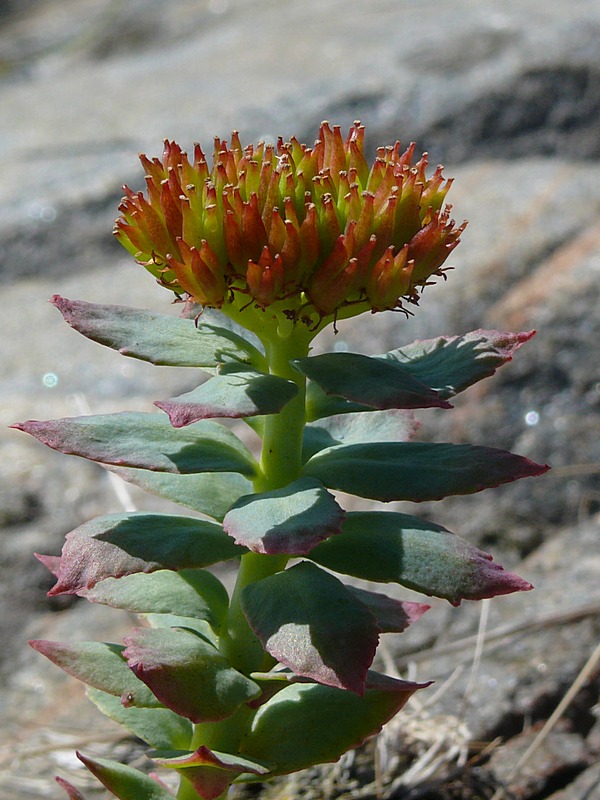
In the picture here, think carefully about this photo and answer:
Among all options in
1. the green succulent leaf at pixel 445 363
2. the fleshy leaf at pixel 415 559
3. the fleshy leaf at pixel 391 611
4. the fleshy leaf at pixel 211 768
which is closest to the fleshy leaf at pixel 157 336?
the green succulent leaf at pixel 445 363

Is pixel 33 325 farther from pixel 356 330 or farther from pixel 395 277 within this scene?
pixel 395 277

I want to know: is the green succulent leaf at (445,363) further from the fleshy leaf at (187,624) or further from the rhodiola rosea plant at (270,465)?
the fleshy leaf at (187,624)

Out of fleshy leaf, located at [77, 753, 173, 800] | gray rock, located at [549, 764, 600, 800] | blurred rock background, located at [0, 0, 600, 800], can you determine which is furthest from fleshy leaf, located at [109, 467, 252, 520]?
gray rock, located at [549, 764, 600, 800]

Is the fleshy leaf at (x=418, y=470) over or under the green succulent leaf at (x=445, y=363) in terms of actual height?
under

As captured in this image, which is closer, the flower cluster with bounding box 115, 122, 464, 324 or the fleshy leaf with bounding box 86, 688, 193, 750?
the flower cluster with bounding box 115, 122, 464, 324

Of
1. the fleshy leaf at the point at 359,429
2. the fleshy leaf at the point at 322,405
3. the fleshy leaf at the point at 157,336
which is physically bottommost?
the fleshy leaf at the point at 359,429

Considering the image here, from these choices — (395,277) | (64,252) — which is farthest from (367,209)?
(64,252)

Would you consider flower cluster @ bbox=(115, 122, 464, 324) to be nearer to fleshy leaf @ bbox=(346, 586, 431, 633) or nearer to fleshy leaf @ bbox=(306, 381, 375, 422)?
fleshy leaf @ bbox=(306, 381, 375, 422)
